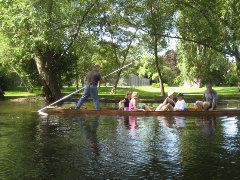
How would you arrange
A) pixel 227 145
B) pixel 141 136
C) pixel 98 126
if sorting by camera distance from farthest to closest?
pixel 98 126 → pixel 141 136 → pixel 227 145

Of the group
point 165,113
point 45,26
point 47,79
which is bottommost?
point 165,113

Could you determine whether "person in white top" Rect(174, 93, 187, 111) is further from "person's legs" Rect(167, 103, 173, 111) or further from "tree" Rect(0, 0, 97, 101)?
"tree" Rect(0, 0, 97, 101)

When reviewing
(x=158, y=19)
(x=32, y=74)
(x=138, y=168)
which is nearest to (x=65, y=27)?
(x=158, y=19)

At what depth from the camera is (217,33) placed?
30000 millimetres

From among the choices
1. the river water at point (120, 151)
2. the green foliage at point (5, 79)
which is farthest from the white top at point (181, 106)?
the green foliage at point (5, 79)

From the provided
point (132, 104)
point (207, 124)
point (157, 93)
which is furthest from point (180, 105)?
point (157, 93)

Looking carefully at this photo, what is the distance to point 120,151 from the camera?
31.0 ft

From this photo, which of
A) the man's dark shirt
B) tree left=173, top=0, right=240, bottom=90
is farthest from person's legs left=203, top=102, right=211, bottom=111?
tree left=173, top=0, right=240, bottom=90

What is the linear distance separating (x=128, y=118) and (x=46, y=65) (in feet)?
55.9

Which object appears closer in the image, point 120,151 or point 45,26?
point 120,151

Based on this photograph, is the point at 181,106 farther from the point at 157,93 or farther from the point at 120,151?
the point at 157,93

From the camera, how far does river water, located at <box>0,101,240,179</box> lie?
7379 millimetres

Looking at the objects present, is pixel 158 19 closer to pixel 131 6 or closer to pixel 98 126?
pixel 131 6

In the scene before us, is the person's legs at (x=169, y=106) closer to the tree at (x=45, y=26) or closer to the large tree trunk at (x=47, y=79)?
the tree at (x=45, y=26)
